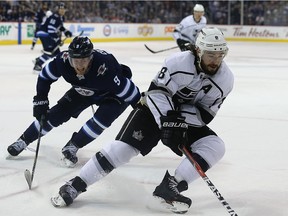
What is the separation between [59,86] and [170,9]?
41.6 ft

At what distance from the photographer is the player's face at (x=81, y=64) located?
3.01 meters

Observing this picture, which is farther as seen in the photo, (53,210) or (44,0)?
(44,0)

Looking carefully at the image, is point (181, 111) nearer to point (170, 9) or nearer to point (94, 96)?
point (94, 96)

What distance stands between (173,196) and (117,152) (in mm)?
318

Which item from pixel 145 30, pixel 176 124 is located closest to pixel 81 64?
pixel 176 124

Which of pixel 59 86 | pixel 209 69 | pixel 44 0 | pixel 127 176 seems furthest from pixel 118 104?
pixel 44 0

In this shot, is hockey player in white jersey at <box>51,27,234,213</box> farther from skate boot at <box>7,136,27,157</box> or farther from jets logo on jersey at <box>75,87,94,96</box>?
skate boot at <box>7,136,27,157</box>

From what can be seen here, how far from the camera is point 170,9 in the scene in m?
19.5

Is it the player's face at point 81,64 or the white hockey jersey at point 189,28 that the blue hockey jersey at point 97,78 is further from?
the white hockey jersey at point 189,28

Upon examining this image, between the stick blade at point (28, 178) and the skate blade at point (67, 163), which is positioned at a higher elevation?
the stick blade at point (28, 178)

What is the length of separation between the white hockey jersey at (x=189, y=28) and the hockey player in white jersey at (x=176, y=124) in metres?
6.86

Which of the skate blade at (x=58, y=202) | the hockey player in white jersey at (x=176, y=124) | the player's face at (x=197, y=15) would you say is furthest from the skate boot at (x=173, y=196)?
the player's face at (x=197, y=15)

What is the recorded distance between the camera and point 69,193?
267cm

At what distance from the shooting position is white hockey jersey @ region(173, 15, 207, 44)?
9500 mm
